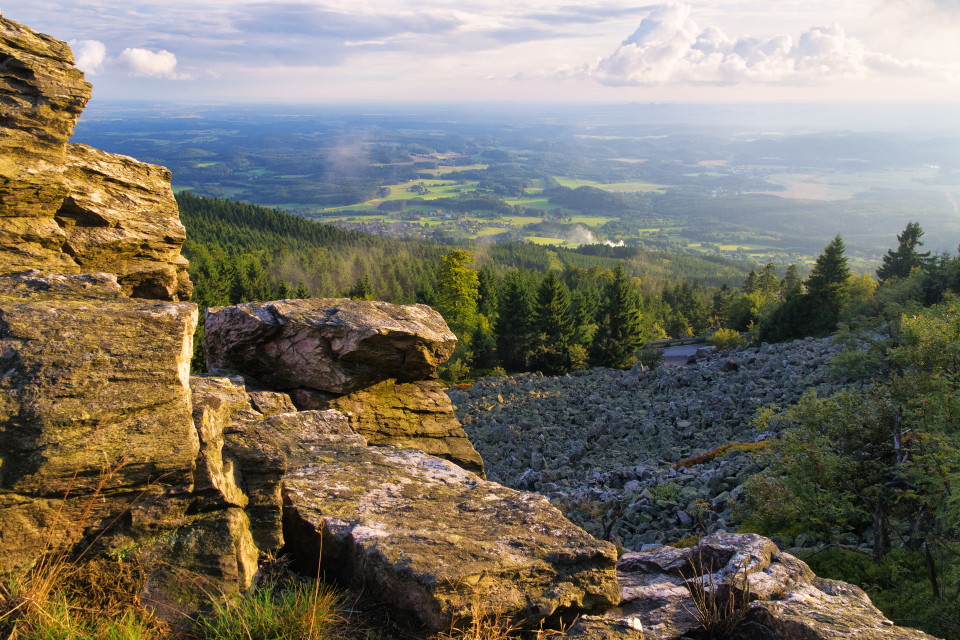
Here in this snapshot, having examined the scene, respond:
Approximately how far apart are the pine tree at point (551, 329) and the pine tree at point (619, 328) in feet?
14.0

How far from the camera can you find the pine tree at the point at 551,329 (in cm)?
5819

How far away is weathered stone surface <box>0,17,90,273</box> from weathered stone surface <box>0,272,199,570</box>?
3.76 metres

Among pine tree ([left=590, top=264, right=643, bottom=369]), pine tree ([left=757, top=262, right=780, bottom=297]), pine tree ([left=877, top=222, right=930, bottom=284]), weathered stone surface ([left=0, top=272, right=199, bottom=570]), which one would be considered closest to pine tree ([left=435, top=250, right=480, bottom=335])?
pine tree ([left=590, top=264, right=643, bottom=369])

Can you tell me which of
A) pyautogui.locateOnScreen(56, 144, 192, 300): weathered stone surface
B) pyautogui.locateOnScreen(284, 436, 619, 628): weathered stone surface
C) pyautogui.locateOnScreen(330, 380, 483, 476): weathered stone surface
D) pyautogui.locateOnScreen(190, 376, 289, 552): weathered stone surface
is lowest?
pyautogui.locateOnScreen(330, 380, 483, 476): weathered stone surface

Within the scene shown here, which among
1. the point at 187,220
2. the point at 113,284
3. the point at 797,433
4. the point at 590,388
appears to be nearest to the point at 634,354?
the point at 590,388

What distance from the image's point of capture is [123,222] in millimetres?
11461

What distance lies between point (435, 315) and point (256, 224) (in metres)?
149

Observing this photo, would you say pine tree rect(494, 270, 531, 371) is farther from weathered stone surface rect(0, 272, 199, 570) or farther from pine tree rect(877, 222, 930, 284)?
weathered stone surface rect(0, 272, 199, 570)

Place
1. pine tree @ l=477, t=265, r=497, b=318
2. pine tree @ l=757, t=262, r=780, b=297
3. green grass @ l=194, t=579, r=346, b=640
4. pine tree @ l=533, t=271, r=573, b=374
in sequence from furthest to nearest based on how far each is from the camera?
pine tree @ l=757, t=262, r=780, b=297, pine tree @ l=477, t=265, r=497, b=318, pine tree @ l=533, t=271, r=573, b=374, green grass @ l=194, t=579, r=346, b=640

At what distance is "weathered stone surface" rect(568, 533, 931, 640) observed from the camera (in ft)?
20.8

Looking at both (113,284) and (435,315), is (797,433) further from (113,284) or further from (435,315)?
(113,284)

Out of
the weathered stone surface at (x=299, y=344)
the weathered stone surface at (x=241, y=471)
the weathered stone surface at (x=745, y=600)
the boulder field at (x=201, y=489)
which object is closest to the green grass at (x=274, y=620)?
the boulder field at (x=201, y=489)

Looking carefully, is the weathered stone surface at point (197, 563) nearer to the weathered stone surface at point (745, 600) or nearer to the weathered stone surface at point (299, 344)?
the weathered stone surface at point (745, 600)

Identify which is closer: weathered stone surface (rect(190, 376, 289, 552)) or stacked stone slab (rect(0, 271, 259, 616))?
stacked stone slab (rect(0, 271, 259, 616))
